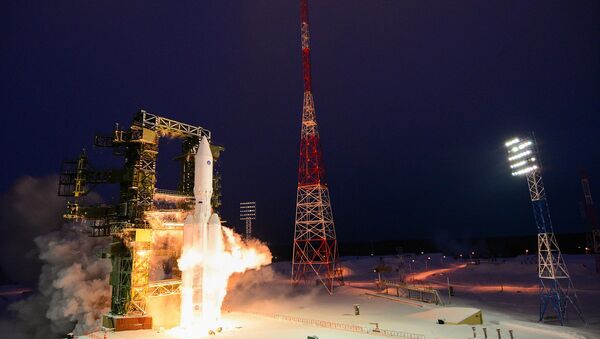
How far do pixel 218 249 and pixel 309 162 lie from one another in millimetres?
26689

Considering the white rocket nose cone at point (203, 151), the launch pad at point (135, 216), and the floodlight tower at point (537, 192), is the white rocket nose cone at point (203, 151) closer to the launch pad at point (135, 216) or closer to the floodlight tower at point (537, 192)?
the launch pad at point (135, 216)

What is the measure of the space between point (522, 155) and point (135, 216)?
152 feet

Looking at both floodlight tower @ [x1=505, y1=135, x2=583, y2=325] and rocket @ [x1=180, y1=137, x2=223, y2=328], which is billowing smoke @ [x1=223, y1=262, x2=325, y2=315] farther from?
floodlight tower @ [x1=505, y1=135, x2=583, y2=325]

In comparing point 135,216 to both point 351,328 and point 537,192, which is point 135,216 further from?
point 537,192

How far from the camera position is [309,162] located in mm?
59906

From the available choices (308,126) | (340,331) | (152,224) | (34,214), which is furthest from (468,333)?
(34,214)

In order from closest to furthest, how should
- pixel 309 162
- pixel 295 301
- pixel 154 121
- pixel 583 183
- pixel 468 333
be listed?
pixel 468 333 < pixel 154 121 < pixel 295 301 < pixel 309 162 < pixel 583 183

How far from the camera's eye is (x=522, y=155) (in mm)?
46344

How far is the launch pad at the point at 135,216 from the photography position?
127ft

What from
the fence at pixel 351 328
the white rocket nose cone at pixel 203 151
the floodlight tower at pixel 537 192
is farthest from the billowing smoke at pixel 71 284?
the floodlight tower at pixel 537 192

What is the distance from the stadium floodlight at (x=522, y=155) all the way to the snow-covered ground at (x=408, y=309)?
58.4 ft

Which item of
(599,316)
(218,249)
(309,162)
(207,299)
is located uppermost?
(309,162)

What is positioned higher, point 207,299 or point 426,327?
point 207,299

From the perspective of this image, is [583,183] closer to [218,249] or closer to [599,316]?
[599,316]
